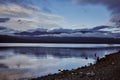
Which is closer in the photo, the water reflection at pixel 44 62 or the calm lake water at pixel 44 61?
the calm lake water at pixel 44 61

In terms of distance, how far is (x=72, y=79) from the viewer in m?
19.0

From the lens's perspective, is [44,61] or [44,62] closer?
[44,62]

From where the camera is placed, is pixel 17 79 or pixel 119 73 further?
pixel 17 79

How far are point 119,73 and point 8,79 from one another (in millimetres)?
16750

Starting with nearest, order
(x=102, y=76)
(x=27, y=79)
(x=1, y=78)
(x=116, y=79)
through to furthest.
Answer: (x=116, y=79) < (x=102, y=76) < (x=27, y=79) < (x=1, y=78)

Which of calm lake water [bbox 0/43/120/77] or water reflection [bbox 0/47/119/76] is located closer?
calm lake water [bbox 0/43/120/77]

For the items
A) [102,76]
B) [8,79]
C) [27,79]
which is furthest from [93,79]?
[8,79]

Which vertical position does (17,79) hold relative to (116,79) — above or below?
below

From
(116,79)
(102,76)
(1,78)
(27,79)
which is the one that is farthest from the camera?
(1,78)

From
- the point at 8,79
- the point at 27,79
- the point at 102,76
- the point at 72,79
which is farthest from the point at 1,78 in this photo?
the point at 102,76

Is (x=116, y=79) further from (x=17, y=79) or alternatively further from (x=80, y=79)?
(x=17, y=79)

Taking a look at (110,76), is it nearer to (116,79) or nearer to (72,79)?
Answer: (116,79)

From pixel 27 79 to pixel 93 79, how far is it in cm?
1316

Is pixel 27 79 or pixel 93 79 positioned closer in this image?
pixel 93 79
